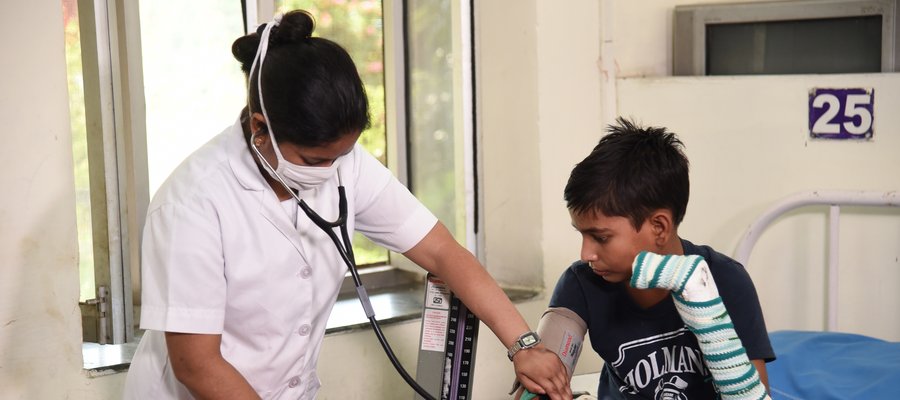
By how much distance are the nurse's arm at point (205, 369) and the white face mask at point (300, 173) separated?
0.23 metres

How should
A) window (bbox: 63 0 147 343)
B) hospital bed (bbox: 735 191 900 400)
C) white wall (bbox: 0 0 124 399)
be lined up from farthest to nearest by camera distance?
1. window (bbox: 63 0 147 343)
2. hospital bed (bbox: 735 191 900 400)
3. white wall (bbox: 0 0 124 399)

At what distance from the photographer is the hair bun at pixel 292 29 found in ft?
4.29

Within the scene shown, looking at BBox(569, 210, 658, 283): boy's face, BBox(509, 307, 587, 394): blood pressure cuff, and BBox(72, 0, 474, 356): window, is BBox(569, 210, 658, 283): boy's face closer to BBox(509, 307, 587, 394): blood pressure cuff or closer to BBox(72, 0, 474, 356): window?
BBox(509, 307, 587, 394): blood pressure cuff

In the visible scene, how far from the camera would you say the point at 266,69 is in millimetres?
1289

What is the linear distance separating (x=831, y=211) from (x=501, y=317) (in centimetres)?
111

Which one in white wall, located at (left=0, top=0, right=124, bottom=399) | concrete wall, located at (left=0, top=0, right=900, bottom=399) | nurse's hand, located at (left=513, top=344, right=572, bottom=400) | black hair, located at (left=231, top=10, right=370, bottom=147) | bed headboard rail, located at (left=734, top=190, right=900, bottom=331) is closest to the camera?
black hair, located at (left=231, top=10, right=370, bottom=147)

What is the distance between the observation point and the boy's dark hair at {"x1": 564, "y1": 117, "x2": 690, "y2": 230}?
1488 mm

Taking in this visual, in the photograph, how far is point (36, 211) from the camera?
1767mm

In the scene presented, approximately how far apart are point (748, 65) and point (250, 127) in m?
1.58

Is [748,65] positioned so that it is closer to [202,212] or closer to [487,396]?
[487,396]

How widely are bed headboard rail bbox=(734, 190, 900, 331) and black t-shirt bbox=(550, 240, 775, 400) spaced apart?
721mm

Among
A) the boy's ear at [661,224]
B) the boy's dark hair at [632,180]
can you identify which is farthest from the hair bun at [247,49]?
the boy's ear at [661,224]

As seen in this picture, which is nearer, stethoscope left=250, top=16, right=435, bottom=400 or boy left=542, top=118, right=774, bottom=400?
stethoscope left=250, top=16, right=435, bottom=400

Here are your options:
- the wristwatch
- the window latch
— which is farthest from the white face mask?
the window latch
